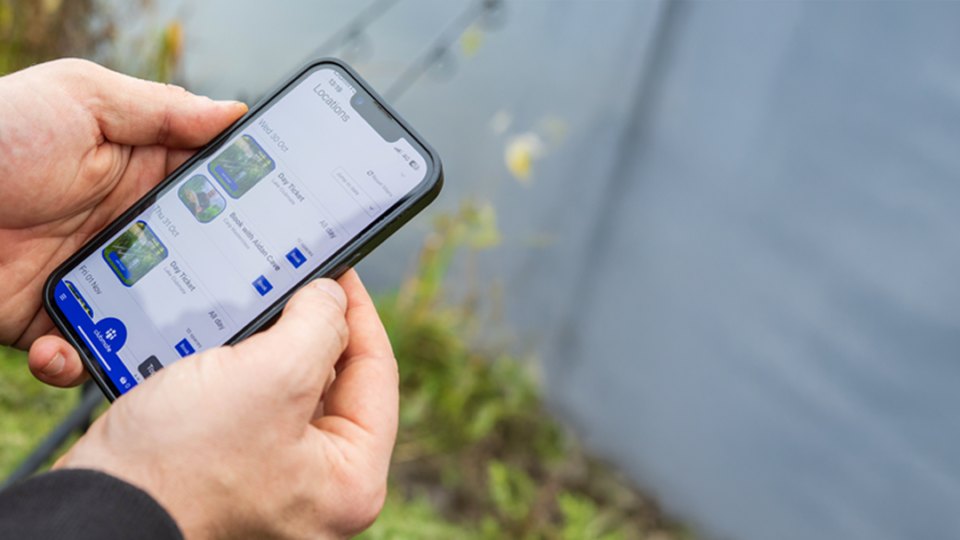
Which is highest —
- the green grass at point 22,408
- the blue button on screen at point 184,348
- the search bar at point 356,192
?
the search bar at point 356,192

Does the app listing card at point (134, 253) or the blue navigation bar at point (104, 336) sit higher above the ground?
the app listing card at point (134, 253)

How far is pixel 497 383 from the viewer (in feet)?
5.92

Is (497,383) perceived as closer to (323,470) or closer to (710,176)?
(710,176)

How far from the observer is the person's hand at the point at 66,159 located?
0.74 meters

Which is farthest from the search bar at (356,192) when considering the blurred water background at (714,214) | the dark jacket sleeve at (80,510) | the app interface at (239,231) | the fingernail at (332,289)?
the blurred water background at (714,214)

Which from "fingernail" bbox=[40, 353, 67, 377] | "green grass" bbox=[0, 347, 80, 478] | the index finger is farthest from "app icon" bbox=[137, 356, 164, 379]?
"green grass" bbox=[0, 347, 80, 478]

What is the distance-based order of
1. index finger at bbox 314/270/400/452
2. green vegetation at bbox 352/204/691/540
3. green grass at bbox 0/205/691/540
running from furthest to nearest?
green vegetation at bbox 352/204/691/540 → green grass at bbox 0/205/691/540 → index finger at bbox 314/270/400/452

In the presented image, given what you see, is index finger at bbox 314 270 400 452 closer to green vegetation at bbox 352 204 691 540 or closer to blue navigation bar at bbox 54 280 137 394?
blue navigation bar at bbox 54 280 137 394

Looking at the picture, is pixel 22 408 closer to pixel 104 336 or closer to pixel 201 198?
pixel 104 336

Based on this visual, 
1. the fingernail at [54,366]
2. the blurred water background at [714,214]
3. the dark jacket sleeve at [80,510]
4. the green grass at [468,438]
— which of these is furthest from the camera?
the green grass at [468,438]

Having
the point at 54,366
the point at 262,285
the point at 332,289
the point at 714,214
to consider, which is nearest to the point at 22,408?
the point at 54,366

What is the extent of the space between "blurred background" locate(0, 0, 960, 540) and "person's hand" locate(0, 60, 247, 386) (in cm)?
60

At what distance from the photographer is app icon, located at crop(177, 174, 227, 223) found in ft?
2.50

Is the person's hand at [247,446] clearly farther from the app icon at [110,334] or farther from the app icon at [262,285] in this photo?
the app icon at [110,334]
